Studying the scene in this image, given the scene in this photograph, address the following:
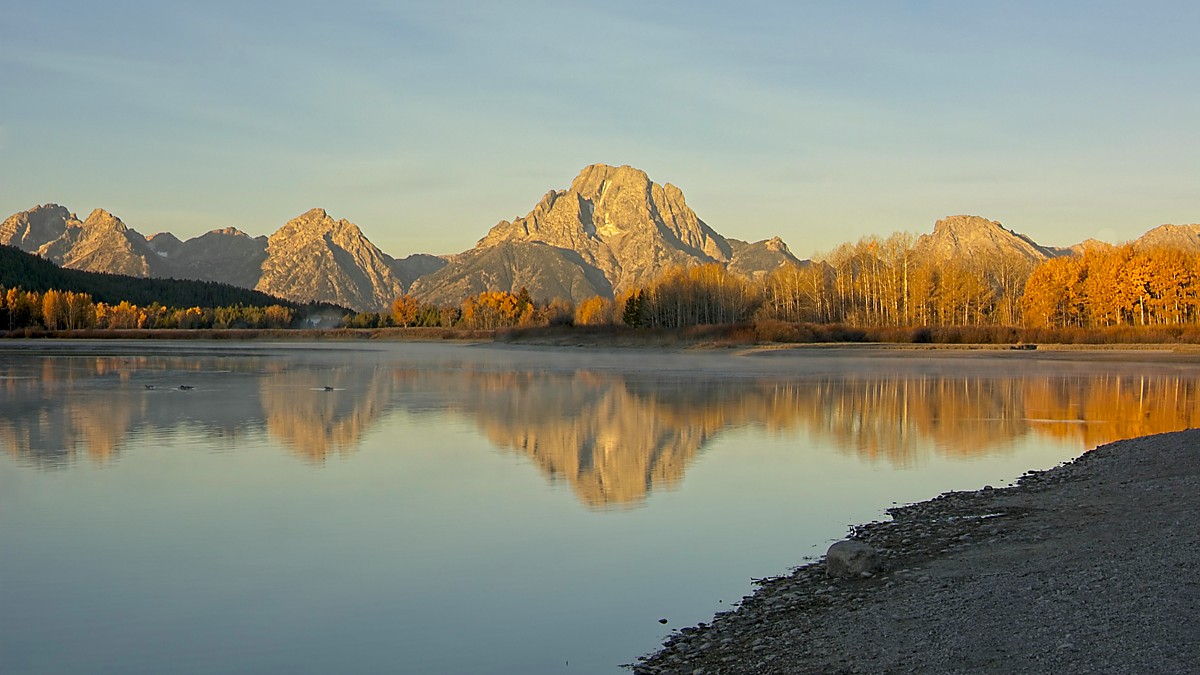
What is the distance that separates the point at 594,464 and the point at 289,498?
628cm

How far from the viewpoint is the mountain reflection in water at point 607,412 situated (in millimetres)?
21453

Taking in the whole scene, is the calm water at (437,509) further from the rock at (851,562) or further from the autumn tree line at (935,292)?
the autumn tree line at (935,292)

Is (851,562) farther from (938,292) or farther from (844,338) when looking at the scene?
(938,292)

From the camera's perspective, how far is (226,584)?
1073cm

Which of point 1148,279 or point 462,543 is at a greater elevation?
point 1148,279

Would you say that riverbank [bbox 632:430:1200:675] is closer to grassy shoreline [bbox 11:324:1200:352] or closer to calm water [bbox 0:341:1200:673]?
calm water [bbox 0:341:1200:673]

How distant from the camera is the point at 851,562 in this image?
10289 millimetres

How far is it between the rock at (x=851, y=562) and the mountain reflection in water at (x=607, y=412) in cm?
550

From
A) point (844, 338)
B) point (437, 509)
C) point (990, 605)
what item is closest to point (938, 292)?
point (844, 338)

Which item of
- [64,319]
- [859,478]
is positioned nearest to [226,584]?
[859,478]

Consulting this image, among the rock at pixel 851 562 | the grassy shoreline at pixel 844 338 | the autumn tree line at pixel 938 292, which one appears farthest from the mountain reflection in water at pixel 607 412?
the autumn tree line at pixel 938 292

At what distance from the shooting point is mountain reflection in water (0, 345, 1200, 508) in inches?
845

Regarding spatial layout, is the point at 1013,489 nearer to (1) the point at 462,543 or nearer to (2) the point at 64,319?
(1) the point at 462,543

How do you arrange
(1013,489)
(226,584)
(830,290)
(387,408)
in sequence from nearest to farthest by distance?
(226,584), (1013,489), (387,408), (830,290)
